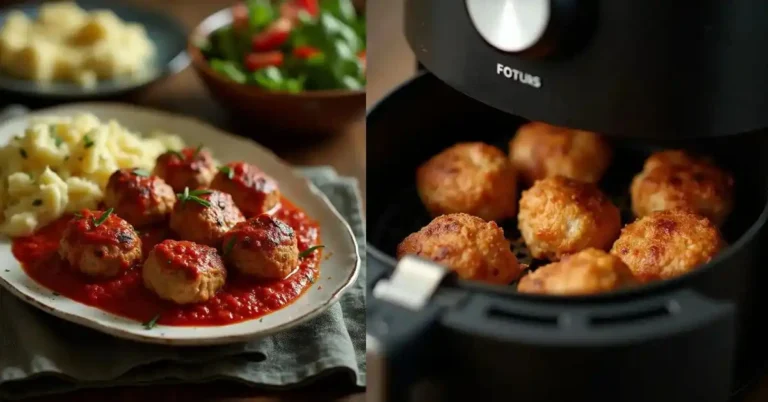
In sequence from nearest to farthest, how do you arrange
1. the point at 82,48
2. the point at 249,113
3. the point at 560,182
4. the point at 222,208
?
the point at 560,182 < the point at 222,208 < the point at 249,113 < the point at 82,48

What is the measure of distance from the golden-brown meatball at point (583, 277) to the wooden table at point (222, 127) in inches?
16.7

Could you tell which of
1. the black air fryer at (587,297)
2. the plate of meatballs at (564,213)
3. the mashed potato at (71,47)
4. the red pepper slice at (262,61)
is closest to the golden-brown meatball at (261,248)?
the plate of meatballs at (564,213)

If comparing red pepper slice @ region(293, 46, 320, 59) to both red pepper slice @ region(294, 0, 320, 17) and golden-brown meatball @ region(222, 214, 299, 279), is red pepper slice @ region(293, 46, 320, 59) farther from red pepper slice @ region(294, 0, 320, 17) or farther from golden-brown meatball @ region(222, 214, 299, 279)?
golden-brown meatball @ region(222, 214, 299, 279)

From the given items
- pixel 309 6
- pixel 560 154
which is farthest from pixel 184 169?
pixel 309 6

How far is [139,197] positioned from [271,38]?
666mm

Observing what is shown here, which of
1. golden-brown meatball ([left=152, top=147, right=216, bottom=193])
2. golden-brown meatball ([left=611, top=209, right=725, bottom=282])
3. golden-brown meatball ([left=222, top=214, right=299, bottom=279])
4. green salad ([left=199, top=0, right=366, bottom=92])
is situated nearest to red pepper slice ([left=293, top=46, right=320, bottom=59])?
green salad ([left=199, top=0, right=366, bottom=92])

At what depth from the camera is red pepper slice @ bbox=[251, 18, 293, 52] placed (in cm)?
203

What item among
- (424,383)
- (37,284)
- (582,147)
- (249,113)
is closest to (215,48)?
(249,113)

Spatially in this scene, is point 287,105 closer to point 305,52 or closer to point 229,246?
point 305,52

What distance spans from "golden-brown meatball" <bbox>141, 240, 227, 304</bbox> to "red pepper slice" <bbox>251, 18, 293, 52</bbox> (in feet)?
2.53

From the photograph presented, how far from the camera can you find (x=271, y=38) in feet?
6.68

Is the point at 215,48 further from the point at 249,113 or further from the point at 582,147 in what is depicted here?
the point at 582,147

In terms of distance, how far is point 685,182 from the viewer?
4.02 ft

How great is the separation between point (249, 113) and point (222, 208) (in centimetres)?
49
